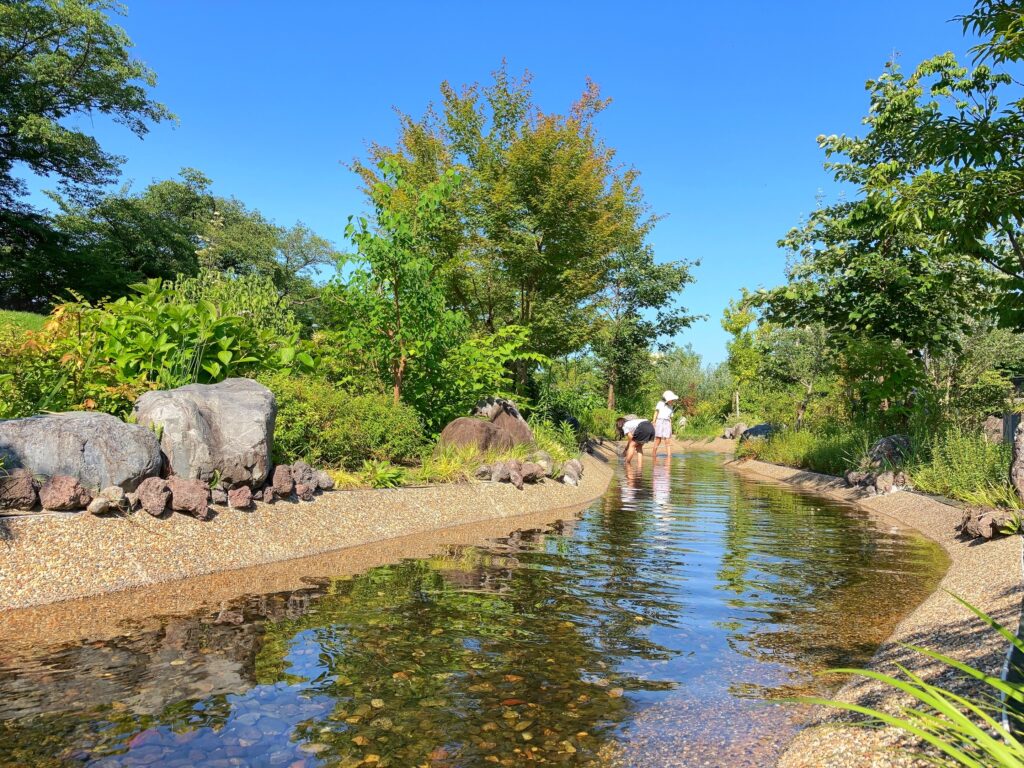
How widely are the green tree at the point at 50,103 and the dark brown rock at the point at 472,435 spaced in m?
22.2

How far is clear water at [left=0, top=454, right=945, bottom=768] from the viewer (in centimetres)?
307

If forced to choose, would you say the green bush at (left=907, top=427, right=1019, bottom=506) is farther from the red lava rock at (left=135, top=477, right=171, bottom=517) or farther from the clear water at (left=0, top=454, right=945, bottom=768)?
the red lava rock at (left=135, top=477, right=171, bottom=517)

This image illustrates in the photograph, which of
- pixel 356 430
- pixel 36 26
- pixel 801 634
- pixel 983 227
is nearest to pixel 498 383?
pixel 356 430

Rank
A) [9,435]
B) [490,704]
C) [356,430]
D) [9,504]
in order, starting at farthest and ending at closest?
1. [356,430]
2. [9,435]
3. [9,504]
4. [490,704]

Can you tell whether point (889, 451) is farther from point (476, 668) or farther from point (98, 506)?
point (98, 506)

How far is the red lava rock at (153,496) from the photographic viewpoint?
6133mm

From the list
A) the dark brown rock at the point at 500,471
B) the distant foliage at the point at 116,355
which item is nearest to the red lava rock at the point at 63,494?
the distant foliage at the point at 116,355

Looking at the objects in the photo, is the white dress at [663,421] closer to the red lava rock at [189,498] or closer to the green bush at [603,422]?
the green bush at [603,422]

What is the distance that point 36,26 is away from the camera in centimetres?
2547

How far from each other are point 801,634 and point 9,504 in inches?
243

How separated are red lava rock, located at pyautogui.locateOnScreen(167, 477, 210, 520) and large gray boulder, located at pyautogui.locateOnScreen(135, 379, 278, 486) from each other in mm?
392

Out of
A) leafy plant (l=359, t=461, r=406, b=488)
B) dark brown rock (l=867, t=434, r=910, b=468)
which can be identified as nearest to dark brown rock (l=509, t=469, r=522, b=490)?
leafy plant (l=359, t=461, r=406, b=488)

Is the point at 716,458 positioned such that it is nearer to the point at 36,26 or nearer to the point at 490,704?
the point at 490,704

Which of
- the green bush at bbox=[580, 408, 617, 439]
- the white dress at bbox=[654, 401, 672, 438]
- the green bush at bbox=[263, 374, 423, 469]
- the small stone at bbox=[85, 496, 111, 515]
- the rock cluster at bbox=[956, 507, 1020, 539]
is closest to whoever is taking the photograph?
the small stone at bbox=[85, 496, 111, 515]
